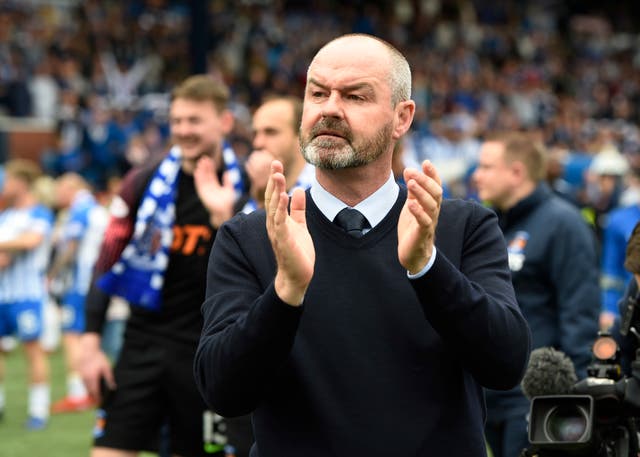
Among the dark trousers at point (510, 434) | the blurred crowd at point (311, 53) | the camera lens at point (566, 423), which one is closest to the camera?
the camera lens at point (566, 423)

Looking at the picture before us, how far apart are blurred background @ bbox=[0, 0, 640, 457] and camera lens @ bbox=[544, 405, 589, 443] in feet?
19.2

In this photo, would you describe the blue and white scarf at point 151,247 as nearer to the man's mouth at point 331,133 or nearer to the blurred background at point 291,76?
the man's mouth at point 331,133

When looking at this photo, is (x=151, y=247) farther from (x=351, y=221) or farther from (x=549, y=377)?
(x=351, y=221)

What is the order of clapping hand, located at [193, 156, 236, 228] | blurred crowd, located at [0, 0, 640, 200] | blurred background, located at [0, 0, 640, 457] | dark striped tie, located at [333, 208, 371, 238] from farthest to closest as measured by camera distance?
1. blurred crowd, located at [0, 0, 640, 200]
2. blurred background, located at [0, 0, 640, 457]
3. clapping hand, located at [193, 156, 236, 228]
4. dark striped tie, located at [333, 208, 371, 238]

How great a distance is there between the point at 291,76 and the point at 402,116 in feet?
74.3

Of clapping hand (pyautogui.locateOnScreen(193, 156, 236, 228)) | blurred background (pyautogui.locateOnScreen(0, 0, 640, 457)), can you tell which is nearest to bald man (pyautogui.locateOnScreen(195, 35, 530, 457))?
clapping hand (pyautogui.locateOnScreen(193, 156, 236, 228))

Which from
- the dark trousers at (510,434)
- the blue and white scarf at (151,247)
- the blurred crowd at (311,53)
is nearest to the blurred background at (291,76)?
the blurred crowd at (311,53)

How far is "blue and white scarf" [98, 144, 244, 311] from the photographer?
18.1 ft

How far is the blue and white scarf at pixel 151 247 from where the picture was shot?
18.1 feet

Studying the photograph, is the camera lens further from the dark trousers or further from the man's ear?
the dark trousers

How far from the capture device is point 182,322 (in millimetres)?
5570

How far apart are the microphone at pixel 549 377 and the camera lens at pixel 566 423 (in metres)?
0.19

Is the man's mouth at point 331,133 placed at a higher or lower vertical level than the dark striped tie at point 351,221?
higher

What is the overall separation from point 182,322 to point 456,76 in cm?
2458
